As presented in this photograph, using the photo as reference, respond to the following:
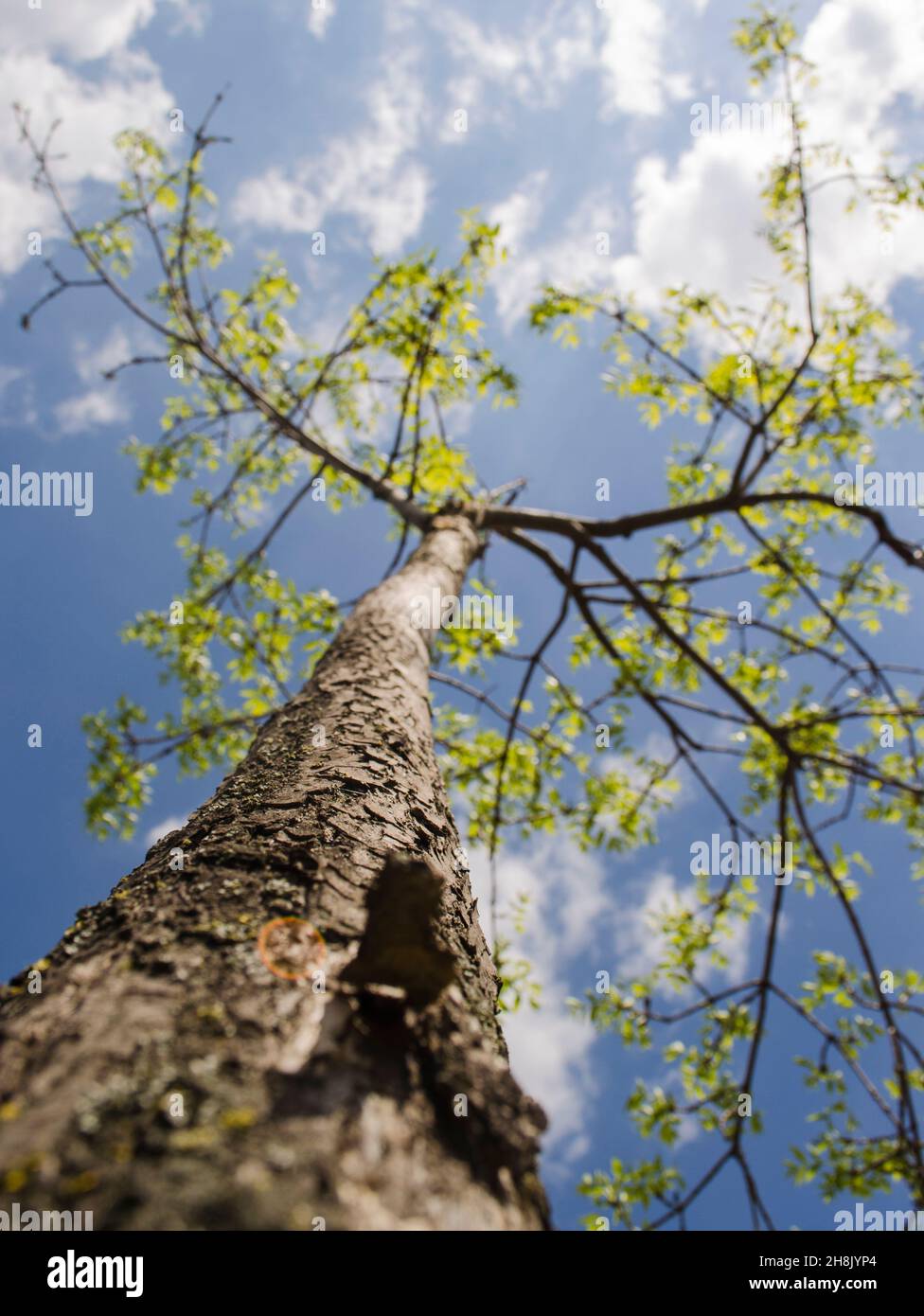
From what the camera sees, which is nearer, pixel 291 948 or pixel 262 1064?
pixel 262 1064

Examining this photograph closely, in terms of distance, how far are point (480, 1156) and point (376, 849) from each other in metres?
0.68

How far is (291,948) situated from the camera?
0.96 m

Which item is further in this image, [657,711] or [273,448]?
[273,448]

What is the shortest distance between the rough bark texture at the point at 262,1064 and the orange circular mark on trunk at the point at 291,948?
0.03 feet

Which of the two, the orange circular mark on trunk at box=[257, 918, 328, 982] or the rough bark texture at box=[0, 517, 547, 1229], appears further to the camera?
the orange circular mark on trunk at box=[257, 918, 328, 982]

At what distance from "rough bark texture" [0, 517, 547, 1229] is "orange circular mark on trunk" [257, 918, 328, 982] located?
1 centimetres

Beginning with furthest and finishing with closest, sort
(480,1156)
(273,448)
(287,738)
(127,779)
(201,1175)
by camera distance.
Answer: (273,448), (127,779), (287,738), (480,1156), (201,1175)

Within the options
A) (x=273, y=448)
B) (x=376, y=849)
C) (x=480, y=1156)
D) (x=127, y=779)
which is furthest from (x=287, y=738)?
(x=273, y=448)

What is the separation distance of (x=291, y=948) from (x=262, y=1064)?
0.24 m

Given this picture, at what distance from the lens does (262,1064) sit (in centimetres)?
72

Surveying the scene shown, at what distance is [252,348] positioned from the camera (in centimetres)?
643

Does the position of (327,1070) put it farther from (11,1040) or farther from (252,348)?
(252,348)

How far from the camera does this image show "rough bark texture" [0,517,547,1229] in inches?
22.6
